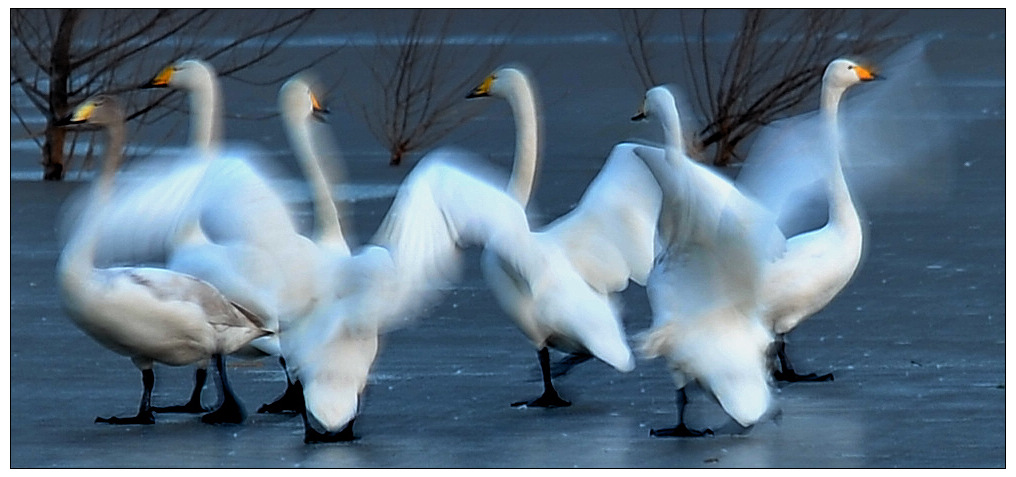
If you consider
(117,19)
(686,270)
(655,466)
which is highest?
(117,19)

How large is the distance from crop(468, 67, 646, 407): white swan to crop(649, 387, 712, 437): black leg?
9.3 inches

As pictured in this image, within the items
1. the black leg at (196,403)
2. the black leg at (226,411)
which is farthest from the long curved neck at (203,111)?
the black leg at (226,411)

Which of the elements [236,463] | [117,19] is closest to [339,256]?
[236,463]

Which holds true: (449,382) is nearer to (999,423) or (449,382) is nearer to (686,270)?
(686,270)

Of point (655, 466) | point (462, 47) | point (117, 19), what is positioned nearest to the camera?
point (655, 466)

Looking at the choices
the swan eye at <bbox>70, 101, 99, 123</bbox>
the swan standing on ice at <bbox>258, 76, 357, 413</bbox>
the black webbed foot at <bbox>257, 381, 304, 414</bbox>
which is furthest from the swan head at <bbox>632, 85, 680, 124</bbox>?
the swan eye at <bbox>70, 101, 99, 123</bbox>

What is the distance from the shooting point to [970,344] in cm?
733

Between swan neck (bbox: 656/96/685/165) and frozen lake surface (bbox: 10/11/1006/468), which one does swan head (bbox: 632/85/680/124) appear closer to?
swan neck (bbox: 656/96/685/165)

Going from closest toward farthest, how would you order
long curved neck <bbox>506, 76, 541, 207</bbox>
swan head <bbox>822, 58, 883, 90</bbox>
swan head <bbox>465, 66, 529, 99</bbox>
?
1. long curved neck <bbox>506, 76, 541, 207</bbox>
2. swan head <bbox>465, 66, 529, 99</bbox>
3. swan head <bbox>822, 58, 883, 90</bbox>

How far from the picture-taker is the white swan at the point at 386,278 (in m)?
5.73

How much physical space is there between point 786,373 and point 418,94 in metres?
8.87

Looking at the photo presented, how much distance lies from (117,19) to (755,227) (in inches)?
336

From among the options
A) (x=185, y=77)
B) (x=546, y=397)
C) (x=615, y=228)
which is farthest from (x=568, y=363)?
(x=185, y=77)

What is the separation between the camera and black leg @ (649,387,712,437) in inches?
238
